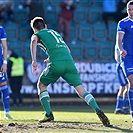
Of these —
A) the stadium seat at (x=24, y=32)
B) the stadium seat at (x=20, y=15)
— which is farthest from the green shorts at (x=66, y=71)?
the stadium seat at (x=20, y=15)

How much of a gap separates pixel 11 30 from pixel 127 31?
11565 millimetres

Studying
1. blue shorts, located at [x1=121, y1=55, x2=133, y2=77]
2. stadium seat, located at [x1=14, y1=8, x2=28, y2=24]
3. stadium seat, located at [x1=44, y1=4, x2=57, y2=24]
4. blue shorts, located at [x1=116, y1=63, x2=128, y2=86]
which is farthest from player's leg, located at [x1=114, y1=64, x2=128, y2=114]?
stadium seat, located at [x1=14, y1=8, x2=28, y2=24]

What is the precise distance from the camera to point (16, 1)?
22906mm

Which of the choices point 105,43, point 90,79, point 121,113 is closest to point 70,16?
point 105,43

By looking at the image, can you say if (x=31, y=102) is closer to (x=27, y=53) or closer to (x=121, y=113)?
(x=27, y=53)

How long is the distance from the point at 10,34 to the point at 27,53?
1.55 metres

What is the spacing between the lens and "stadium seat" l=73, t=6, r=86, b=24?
22.4 metres

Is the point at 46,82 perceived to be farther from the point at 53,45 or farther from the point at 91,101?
the point at 91,101

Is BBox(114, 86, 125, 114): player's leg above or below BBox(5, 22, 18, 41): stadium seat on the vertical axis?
below

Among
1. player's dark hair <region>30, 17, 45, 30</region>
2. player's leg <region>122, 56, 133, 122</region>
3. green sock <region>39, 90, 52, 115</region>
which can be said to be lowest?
green sock <region>39, 90, 52, 115</region>

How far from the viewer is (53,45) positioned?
387 inches

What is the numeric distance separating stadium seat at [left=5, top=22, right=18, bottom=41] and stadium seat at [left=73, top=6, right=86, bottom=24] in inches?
105

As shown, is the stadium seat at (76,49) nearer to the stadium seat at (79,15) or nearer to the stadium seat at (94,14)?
the stadium seat at (79,15)

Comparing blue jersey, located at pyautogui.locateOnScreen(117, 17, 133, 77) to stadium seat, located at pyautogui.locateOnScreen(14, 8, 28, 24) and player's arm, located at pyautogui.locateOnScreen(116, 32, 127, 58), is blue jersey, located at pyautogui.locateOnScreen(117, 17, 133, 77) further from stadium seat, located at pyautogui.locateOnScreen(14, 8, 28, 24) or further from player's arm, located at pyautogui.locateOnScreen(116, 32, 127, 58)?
stadium seat, located at pyautogui.locateOnScreen(14, 8, 28, 24)
